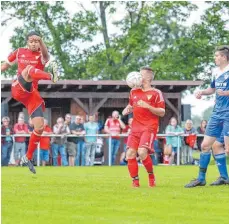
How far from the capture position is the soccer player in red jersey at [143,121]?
14602 millimetres

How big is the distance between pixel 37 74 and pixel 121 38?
35.3 meters

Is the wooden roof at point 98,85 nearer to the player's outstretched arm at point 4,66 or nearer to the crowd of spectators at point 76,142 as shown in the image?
the crowd of spectators at point 76,142

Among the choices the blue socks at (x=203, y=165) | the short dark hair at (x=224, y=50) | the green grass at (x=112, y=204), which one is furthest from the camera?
the blue socks at (x=203, y=165)

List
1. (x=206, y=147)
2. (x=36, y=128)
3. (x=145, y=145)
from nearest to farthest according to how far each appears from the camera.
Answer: (x=145, y=145)
(x=206, y=147)
(x=36, y=128)

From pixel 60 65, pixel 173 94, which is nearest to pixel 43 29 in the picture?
pixel 60 65

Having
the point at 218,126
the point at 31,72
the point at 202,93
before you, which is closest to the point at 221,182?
the point at 218,126

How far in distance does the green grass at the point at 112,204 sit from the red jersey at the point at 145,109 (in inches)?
39.2

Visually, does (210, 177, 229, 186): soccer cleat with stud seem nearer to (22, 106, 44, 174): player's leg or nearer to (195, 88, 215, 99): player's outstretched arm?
(195, 88, 215, 99): player's outstretched arm

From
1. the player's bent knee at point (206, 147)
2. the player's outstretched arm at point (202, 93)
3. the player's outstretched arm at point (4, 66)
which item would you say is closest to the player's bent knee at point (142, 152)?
the player's bent knee at point (206, 147)

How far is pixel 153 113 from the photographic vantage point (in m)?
14.6

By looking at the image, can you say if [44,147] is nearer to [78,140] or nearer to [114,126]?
[78,140]

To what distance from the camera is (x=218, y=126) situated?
14812 mm

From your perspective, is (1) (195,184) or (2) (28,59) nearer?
(1) (195,184)

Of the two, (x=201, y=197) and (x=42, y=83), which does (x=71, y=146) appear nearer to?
(x=42, y=83)
